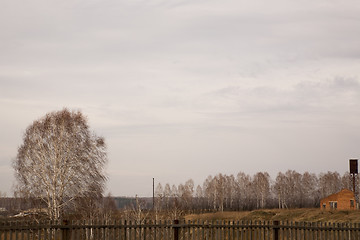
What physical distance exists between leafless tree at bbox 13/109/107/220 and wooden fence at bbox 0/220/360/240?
17.4m

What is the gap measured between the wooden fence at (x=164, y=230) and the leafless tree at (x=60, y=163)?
17436 millimetres

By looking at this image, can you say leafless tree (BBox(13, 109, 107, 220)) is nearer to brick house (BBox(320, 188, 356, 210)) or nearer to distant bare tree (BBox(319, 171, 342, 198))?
brick house (BBox(320, 188, 356, 210))

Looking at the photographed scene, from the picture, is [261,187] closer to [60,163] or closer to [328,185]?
[328,185]

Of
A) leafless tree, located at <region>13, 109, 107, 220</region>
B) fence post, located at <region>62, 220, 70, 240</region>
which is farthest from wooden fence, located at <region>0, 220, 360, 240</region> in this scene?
leafless tree, located at <region>13, 109, 107, 220</region>

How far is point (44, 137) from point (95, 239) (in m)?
21.9

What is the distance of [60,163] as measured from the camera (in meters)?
35.1

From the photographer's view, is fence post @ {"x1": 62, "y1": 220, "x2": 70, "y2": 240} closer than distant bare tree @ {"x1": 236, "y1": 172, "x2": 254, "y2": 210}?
Yes

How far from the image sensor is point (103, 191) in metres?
37.3

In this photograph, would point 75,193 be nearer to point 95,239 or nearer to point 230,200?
point 95,239

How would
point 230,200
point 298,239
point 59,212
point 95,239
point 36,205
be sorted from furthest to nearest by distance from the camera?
point 230,200
point 36,205
point 59,212
point 298,239
point 95,239

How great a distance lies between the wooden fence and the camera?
50.4 ft

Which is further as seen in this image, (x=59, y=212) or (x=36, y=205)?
(x=36, y=205)

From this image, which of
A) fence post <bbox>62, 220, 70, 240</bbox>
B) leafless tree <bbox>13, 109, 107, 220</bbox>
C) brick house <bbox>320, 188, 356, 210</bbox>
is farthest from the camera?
brick house <bbox>320, 188, 356, 210</bbox>

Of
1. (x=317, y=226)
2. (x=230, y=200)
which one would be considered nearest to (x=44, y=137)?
(x=317, y=226)
